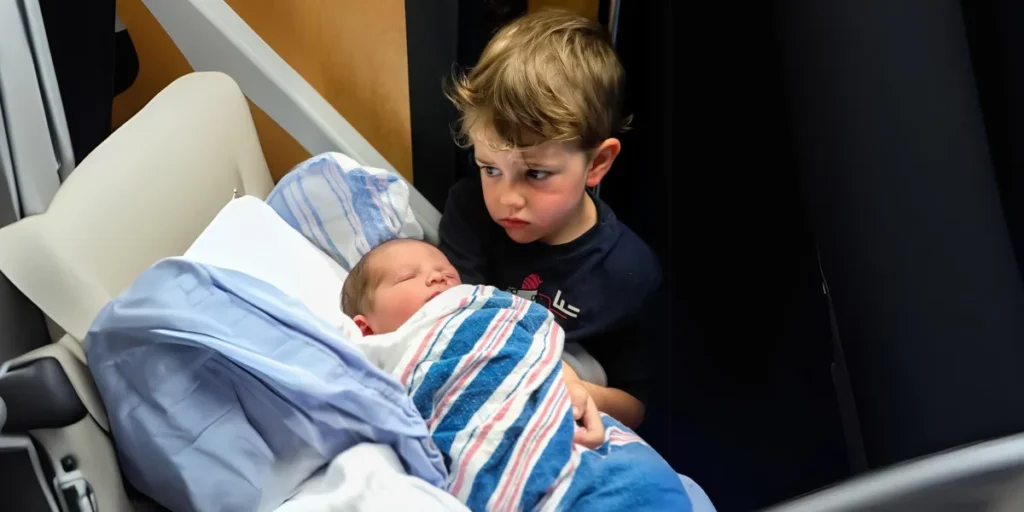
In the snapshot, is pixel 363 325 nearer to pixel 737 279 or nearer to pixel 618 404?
pixel 618 404

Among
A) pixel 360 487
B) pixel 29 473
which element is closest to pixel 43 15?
pixel 29 473

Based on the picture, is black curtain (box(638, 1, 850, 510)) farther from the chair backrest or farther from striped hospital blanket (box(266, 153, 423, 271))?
the chair backrest

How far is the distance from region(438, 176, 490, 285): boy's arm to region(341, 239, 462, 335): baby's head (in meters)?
0.05

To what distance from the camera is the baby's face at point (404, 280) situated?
983 mm

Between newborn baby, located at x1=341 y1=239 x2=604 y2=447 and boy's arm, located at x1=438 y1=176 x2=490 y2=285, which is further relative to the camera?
boy's arm, located at x1=438 y1=176 x2=490 y2=285

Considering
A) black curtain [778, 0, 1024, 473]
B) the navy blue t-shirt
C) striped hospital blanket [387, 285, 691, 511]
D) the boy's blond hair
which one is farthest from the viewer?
the navy blue t-shirt

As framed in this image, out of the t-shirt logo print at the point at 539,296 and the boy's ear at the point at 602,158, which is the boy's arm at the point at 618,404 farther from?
the boy's ear at the point at 602,158

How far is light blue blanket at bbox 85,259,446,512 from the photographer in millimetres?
719

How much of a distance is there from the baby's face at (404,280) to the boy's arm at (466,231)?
0.06m

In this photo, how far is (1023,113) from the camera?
0.53 metres

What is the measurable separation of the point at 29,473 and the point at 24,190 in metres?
0.28

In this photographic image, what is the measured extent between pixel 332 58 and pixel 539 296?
23.5 inches

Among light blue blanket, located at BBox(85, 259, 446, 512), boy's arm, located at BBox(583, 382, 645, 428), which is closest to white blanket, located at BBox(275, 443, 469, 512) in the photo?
light blue blanket, located at BBox(85, 259, 446, 512)

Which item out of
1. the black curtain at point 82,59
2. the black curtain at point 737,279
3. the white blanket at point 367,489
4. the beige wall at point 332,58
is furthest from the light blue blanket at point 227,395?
the beige wall at point 332,58
